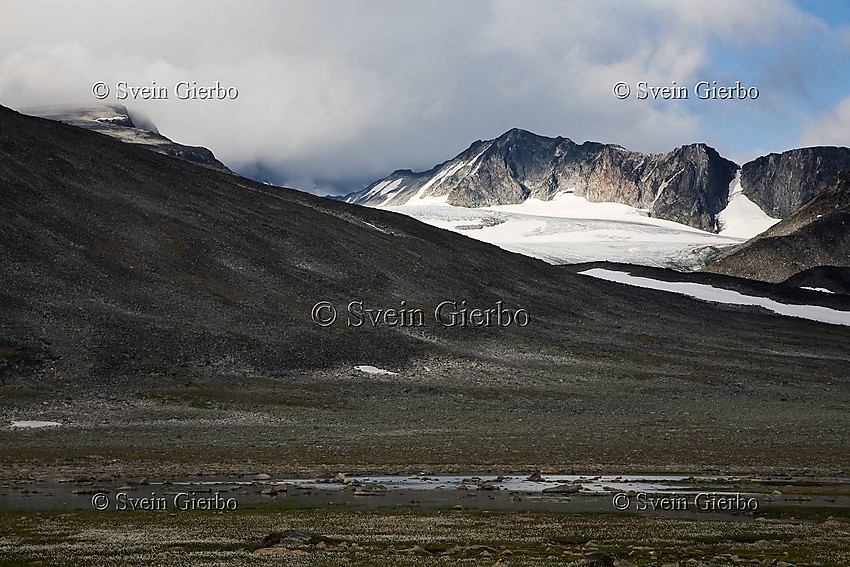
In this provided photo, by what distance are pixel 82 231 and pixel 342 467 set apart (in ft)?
236

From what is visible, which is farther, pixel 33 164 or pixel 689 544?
pixel 33 164

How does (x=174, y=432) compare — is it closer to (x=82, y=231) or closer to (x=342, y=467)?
(x=342, y=467)

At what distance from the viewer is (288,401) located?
82.4 m

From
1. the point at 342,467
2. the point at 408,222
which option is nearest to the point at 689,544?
the point at 342,467

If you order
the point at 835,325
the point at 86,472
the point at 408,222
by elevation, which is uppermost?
the point at 408,222
